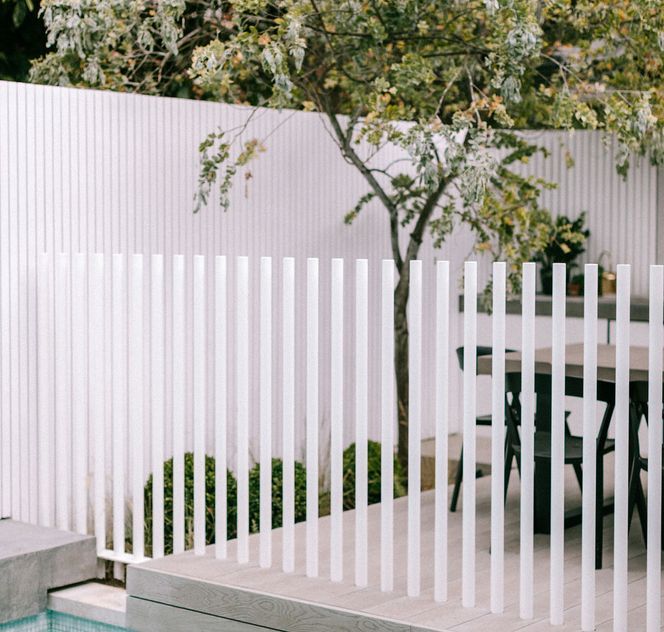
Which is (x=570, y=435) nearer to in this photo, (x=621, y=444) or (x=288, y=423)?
(x=288, y=423)

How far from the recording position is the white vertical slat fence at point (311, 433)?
4043mm

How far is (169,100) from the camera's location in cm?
670

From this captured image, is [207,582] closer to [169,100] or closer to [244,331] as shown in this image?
[244,331]

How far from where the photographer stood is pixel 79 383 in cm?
568

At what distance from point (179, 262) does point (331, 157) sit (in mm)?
2893

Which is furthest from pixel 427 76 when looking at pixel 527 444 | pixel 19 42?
pixel 19 42

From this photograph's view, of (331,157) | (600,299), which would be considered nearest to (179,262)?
(331,157)

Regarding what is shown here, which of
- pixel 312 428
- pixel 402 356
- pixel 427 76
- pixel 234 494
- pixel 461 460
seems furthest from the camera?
pixel 402 356

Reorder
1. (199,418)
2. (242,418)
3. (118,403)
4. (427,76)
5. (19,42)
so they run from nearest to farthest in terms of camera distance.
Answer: (242,418) < (199,418) < (118,403) < (427,76) < (19,42)

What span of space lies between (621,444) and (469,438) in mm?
597

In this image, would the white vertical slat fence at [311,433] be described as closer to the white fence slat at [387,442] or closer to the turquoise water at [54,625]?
the white fence slat at [387,442]

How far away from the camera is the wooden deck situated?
4242 millimetres

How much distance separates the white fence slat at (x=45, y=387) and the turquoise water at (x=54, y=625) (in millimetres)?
613

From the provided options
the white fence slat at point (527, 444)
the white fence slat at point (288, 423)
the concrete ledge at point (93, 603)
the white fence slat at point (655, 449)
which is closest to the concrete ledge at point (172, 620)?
the concrete ledge at point (93, 603)
